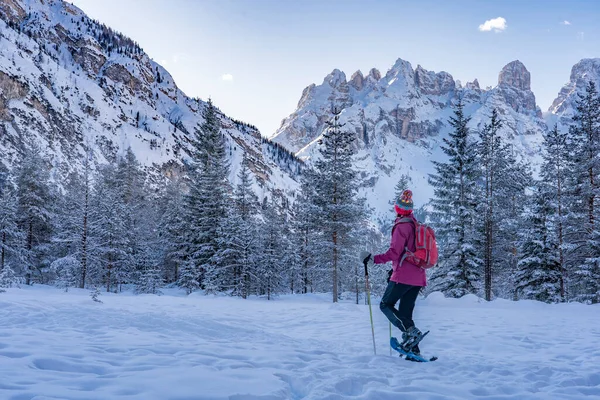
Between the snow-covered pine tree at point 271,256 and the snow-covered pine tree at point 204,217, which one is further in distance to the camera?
the snow-covered pine tree at point 271,256

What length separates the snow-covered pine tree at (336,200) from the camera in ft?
70.8

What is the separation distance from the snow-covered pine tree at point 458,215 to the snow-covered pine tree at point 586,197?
482 cm

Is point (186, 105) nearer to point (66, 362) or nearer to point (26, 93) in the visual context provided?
point (26, 93)

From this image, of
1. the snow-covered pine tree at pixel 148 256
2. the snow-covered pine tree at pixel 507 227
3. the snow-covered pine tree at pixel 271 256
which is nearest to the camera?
the snow-covered pine tree at pixel 507 227

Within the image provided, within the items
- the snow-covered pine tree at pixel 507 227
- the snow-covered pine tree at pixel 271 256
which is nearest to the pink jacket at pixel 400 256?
the snow-covered pine tree at pixel 507 227

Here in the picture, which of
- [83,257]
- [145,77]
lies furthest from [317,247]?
[145,77]

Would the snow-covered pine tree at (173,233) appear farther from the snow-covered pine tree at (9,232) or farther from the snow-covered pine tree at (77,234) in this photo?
the snow-covered pine tree at (9,232)

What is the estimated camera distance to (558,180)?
67.3 feet

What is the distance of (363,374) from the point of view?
4.21 metres

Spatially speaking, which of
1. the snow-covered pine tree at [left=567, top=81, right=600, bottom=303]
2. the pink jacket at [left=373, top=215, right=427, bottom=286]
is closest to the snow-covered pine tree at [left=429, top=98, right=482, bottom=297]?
the snow-covered pine tree at [left=567, top=81, right=600, bottom=303]

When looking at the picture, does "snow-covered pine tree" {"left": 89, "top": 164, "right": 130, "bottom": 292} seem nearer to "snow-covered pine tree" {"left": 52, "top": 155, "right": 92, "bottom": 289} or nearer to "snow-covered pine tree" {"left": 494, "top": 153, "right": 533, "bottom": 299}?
"snow-covered pine tree" {"left": 52, "top": 155, "right": 92, "bottom": 289}

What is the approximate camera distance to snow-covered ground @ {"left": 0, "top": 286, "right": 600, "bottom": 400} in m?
3.19

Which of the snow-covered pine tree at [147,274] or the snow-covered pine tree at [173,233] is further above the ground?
the snow-covered pine tree at [173,233]

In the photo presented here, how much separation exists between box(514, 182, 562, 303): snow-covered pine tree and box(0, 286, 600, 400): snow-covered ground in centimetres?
1266
